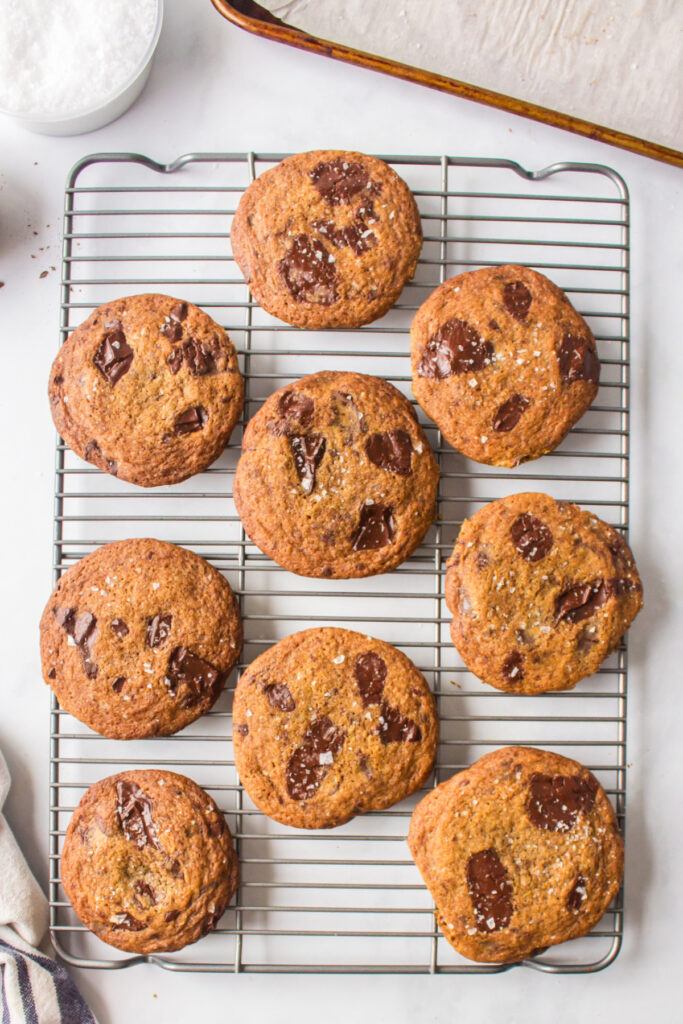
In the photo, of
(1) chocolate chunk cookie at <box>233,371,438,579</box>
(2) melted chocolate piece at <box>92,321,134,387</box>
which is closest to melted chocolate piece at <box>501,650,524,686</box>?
(1) chocolate chunk cookie at <box>233,371,438,579</box>

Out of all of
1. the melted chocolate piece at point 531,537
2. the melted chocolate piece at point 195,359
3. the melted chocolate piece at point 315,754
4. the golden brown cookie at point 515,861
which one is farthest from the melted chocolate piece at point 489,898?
the melted chocolate piece at point 195,359

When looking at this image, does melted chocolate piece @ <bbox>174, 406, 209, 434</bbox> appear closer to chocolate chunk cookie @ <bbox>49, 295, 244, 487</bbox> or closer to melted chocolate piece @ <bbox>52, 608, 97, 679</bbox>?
chocolate chunk cookie @ <bbox>49, 295, 244, 487</bbox>

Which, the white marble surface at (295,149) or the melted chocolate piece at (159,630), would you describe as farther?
the white marble surface at (295,149)

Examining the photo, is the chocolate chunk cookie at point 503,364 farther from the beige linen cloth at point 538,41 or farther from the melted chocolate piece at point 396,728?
the melted chocolate piece at point 396,728

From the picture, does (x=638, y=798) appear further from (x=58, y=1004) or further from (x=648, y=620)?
(x=58, y=1004)

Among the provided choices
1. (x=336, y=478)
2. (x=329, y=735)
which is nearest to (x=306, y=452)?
(x=336, y=478)

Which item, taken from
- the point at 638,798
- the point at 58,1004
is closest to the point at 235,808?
the point at 58,1004
